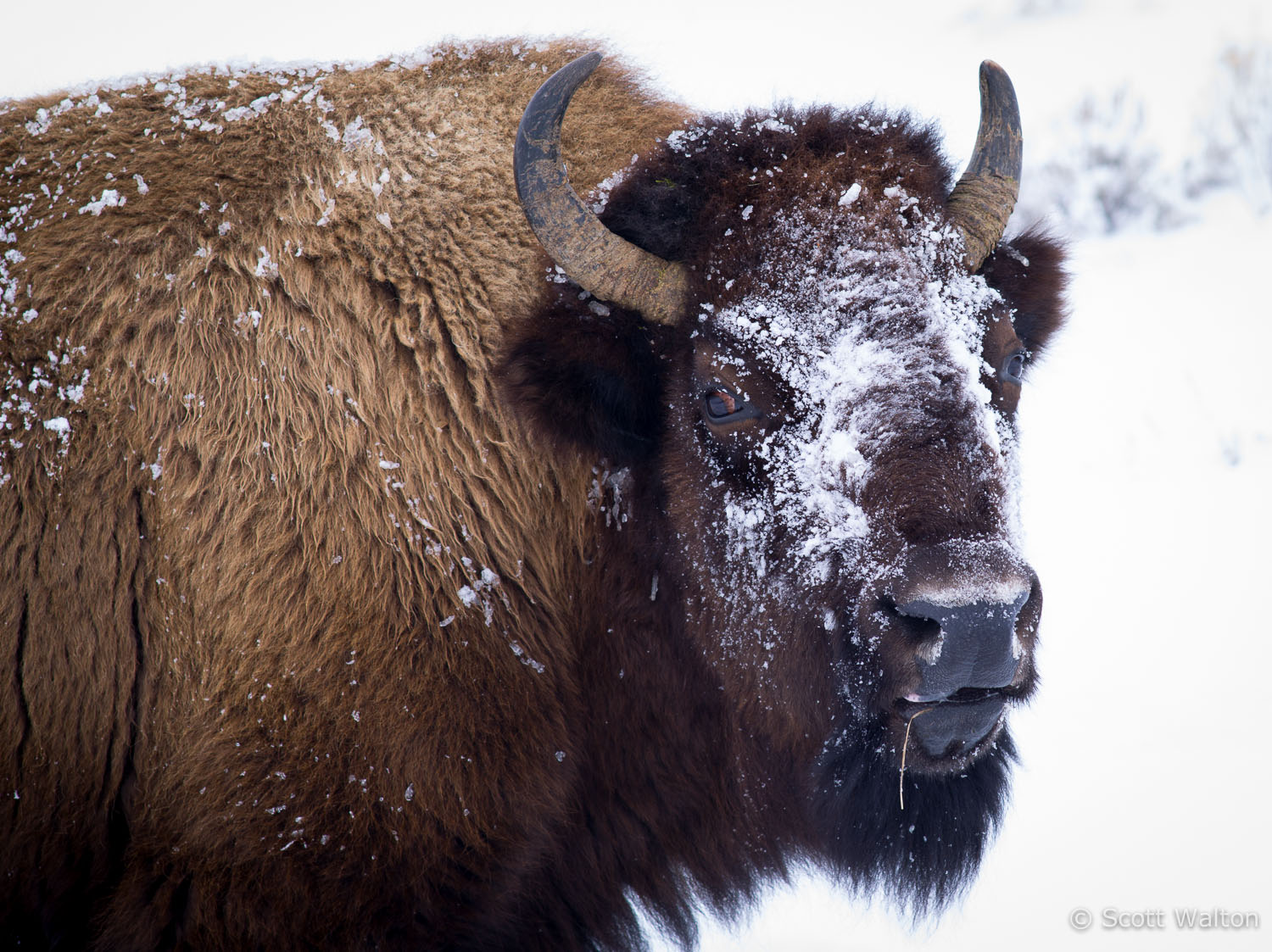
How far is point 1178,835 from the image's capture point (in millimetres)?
3836

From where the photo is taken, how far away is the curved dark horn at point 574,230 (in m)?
2.47

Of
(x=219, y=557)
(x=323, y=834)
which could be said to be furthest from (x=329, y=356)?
(x=323, y=834)

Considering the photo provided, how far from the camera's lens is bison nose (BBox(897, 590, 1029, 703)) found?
213 cm

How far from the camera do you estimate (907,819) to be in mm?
2771

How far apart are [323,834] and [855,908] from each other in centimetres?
250

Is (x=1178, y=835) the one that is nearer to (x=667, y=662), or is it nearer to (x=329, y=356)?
(x=667, y=662)

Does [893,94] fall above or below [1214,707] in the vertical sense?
above

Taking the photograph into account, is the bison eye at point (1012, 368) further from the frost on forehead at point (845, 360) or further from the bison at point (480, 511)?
the frost on forehead at point (845, 360)

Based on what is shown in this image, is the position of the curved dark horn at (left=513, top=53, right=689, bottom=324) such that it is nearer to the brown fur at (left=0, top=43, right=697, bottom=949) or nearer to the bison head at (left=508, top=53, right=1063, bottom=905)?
the bison head at (left=508, top=53, right=1063, bottom=905)

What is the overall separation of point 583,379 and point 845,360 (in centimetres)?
69

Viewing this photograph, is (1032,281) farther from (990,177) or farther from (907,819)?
(907,819)

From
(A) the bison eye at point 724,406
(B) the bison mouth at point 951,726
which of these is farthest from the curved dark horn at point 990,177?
(B) the bison mouth at point 951,726

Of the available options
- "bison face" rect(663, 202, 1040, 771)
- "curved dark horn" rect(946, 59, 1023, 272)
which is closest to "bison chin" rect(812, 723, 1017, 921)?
"bison face" rect(663, 202, 1040, 771)

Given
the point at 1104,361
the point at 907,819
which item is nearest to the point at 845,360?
the point at 907,819
